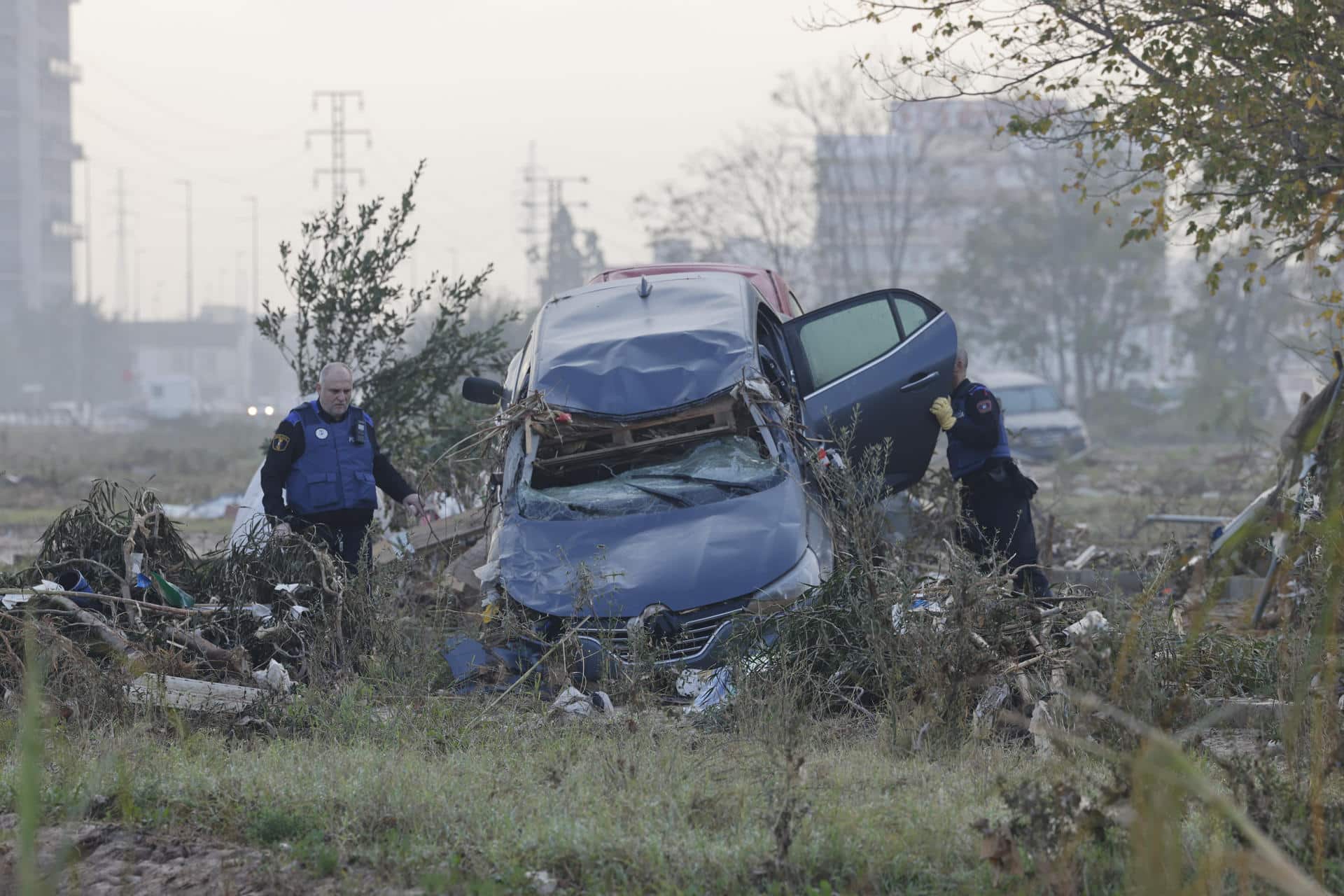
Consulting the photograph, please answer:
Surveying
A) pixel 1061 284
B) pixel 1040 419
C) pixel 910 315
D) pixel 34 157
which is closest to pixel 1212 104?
pixel 910 315

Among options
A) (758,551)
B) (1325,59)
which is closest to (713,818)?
(758,551)

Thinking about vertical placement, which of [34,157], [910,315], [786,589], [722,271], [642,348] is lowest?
[786,589]

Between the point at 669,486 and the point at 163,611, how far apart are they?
262 cm

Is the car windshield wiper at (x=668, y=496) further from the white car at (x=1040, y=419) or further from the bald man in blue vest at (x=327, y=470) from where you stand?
the white car at (x=1040, y=419)

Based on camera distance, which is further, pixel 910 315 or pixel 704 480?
pixel 910 315

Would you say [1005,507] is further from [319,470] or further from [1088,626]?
[319,470]

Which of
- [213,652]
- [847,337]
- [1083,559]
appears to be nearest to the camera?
[213,652]

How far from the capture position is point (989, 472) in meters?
8.35

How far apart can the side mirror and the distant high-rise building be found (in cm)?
9840

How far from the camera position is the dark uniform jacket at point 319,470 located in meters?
8.00

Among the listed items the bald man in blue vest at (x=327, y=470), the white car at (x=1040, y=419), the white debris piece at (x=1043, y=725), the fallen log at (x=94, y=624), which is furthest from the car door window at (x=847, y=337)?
the white car at (x=1040, y=419)

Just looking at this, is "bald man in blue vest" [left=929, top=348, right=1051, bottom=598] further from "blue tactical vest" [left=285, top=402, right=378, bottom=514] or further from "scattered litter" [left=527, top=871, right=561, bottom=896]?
"scattered litter" [left=527, top=871, right=561, bottom=896]

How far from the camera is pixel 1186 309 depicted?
166 feet

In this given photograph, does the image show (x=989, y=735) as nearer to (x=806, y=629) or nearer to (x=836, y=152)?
(x=806, y=629)
